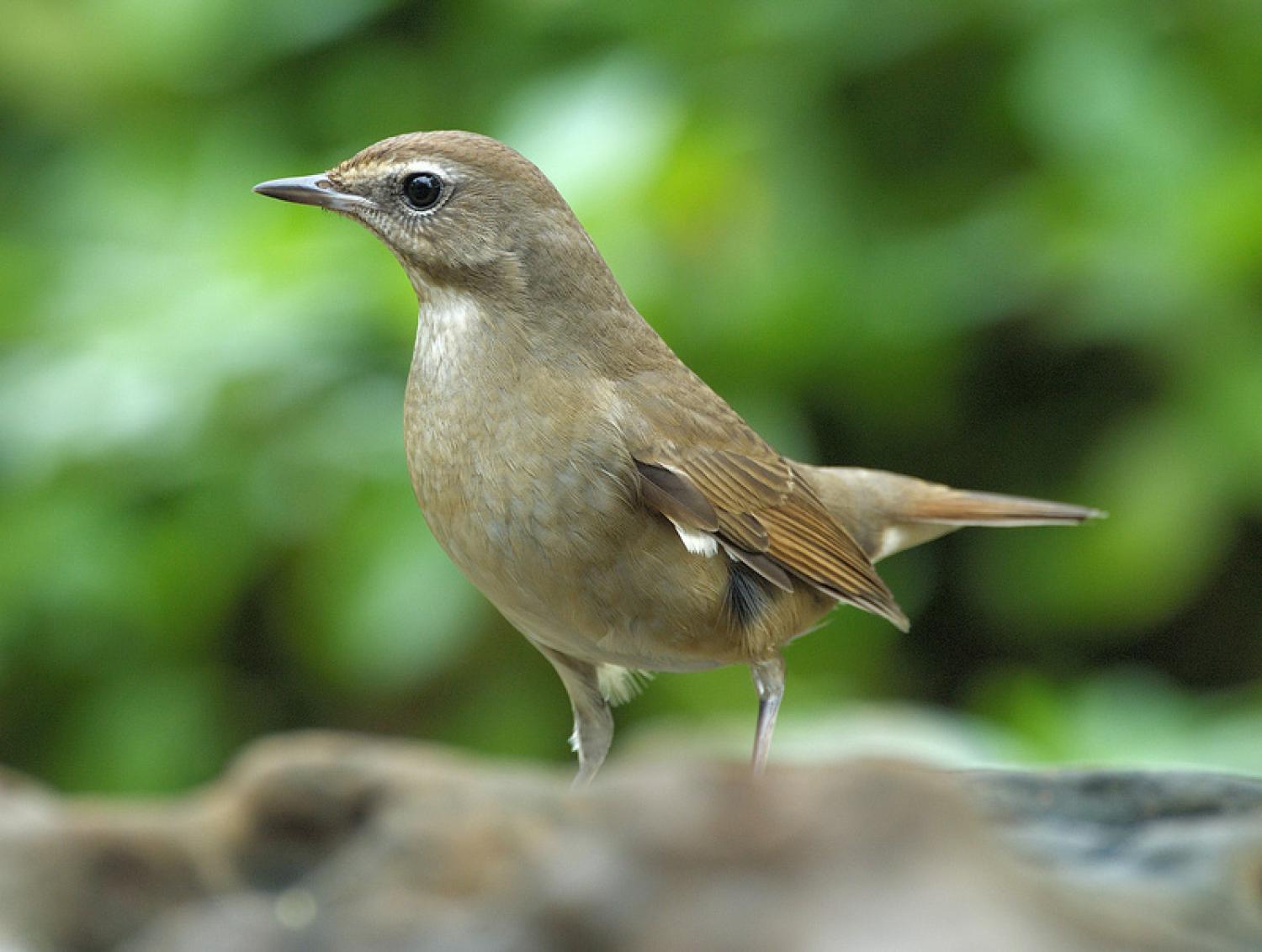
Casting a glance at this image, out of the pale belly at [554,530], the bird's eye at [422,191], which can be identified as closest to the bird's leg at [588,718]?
the pale belly at [554,530]

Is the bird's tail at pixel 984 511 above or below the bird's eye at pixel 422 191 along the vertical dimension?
below

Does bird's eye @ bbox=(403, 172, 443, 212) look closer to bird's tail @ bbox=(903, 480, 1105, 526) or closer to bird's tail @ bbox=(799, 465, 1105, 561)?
bird's tail @ bbox=(799, 465, 1105, 561)

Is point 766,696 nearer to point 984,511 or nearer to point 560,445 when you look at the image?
point 560,445

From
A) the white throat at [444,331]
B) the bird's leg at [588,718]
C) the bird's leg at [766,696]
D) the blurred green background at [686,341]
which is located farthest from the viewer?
the blurred green background at [686,341]

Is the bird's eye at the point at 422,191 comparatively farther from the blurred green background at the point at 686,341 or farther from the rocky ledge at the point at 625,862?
the blurred green background at the point at 686,341

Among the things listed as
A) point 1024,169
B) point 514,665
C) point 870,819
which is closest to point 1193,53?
point 1024,169

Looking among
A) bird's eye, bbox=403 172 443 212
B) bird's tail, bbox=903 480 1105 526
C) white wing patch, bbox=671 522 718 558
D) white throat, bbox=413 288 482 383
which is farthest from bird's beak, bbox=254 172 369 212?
bird's tail, bbox=903 480 1105 526
